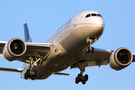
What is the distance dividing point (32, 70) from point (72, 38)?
7700 millimetres

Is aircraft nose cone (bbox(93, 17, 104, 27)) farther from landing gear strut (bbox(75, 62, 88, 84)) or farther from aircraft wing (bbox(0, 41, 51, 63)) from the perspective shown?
landing gear strut (bbox(75, 62, 88, 84))

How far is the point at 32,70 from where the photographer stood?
34.9 m

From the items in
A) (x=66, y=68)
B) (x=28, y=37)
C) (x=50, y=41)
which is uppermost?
(x=28, y=37)

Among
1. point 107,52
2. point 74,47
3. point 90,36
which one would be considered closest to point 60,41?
point 74,47

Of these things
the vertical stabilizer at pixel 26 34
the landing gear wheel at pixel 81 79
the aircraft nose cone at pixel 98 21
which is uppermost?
the vertical stabilizer at pixel 26 34

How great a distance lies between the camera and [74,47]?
29953mm

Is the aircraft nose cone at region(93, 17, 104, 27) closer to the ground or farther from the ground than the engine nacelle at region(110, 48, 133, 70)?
farther from the ground

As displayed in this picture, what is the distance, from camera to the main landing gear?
107 ft

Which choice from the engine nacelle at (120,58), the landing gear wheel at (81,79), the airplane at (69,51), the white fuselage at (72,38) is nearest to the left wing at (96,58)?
the airplane at (69,51)

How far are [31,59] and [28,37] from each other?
16.0 m

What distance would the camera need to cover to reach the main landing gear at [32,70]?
32.7m

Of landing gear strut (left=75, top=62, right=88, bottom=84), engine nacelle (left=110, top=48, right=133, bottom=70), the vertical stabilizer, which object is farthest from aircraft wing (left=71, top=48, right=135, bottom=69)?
the vertical stabilizer

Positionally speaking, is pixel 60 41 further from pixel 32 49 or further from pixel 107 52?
pixel 107 52

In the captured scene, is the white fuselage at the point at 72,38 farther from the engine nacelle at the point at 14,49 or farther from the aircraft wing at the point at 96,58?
the engine nacelle at the point at 14,49
